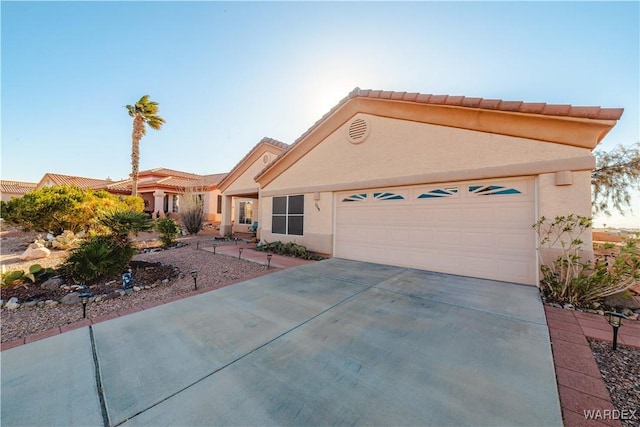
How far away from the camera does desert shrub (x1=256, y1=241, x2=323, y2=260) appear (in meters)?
9.25

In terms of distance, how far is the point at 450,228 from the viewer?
6.64m

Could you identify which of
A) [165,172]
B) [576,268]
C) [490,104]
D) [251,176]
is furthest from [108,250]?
[165,172]

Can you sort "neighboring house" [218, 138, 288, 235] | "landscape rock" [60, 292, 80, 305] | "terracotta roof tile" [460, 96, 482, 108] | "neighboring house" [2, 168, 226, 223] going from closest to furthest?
1. "landscape rock" [60, 292, 80, 305]
2. "terracotta roof tile" [460, 96, 482, 108]
3. "neighboring house" [218, 138, 288, 235]
4. "neighboring house" [2, 168, 226, 223]

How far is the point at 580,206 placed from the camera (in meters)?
5.07

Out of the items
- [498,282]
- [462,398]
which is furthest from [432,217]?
[462,398]

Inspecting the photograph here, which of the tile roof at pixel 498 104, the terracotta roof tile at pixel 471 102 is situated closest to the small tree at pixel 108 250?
the tile roof at pixel 498 104

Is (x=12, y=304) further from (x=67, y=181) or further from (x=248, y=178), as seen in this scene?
(x=67, y=181)

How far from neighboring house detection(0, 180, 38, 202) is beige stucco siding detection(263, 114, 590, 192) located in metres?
50.7

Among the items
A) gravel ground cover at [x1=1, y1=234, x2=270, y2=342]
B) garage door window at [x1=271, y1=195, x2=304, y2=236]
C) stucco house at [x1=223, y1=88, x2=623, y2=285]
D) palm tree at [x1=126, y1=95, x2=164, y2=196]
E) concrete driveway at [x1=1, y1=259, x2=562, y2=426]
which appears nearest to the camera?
concrete driveway at [x1=1, y1=259, x2=562, y2=426]

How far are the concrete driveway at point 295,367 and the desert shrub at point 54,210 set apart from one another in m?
10.6

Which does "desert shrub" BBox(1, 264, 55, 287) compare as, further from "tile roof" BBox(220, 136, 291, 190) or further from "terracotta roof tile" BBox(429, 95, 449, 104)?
"terracotta roof tile" BBox(429, 95, 449, 104)

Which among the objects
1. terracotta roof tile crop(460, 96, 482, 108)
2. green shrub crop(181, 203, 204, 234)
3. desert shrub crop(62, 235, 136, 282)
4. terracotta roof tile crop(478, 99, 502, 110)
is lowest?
desert shrub crop(62, 235, 136, 282)

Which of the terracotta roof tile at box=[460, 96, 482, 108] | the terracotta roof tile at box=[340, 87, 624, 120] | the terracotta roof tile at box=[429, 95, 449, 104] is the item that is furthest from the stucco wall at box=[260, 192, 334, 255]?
the terracotta roof tile at box=[460, 96, 482, 108]

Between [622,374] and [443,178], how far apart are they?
196 inches
